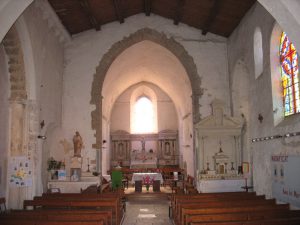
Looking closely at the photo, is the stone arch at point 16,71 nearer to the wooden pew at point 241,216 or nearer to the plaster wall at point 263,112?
the wooden pew at point 241,216

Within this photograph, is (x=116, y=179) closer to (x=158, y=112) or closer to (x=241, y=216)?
(x=158, y=112)

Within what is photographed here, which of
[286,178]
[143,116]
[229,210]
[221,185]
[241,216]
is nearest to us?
[241,216]

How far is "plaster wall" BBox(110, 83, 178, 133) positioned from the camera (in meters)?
23.4

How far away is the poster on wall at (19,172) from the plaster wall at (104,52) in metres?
4.57

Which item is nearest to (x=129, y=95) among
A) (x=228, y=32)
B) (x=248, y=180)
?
(x=228, y=32)

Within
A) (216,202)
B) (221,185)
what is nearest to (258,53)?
(221,185)

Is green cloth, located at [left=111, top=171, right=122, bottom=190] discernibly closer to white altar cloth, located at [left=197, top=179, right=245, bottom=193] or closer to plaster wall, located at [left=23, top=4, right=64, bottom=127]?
plaster wall, located at [left=23, top=4, right=64, bottom=127]

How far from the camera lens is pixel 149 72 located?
67.3 ft

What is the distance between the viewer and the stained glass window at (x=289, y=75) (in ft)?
30.0

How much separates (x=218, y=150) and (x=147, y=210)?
406cm

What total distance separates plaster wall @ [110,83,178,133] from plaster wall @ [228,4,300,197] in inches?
438

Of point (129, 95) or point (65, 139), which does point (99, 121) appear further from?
point (129, 95)

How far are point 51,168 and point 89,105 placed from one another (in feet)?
10.3

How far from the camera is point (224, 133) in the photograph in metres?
13.5
